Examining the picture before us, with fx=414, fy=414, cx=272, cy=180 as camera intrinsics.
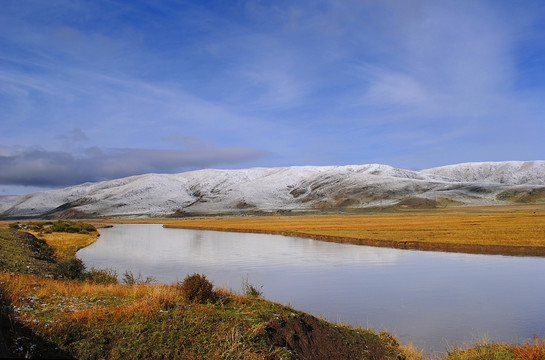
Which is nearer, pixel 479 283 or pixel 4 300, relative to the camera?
pixel 4 300

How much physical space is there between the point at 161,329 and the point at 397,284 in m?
16.7

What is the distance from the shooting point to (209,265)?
31.3m

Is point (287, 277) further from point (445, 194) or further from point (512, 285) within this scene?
point (445, 194)

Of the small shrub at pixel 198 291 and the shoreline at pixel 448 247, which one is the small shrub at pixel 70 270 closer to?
the small shrub at pixel 198 291

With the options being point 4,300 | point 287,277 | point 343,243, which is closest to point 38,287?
point 4,300

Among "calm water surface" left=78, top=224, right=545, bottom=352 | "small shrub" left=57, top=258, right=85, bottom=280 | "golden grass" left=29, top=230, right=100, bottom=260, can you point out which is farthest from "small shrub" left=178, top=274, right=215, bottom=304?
"golden grass" left=29, top=230, right=100, bottom=260

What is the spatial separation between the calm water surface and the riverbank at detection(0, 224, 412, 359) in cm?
A: 364

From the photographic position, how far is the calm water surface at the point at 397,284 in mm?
14984

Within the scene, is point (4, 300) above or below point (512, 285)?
above

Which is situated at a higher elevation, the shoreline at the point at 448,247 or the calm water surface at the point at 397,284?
the shoreline at the point at 448,247

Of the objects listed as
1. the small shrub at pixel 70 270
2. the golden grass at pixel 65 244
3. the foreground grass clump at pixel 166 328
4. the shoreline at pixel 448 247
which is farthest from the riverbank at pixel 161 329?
the shoreline at pixel 448 247

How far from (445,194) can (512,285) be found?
189258mm

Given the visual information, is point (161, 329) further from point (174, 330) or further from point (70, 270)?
point (70, 270)

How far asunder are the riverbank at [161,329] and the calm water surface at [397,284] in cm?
364
